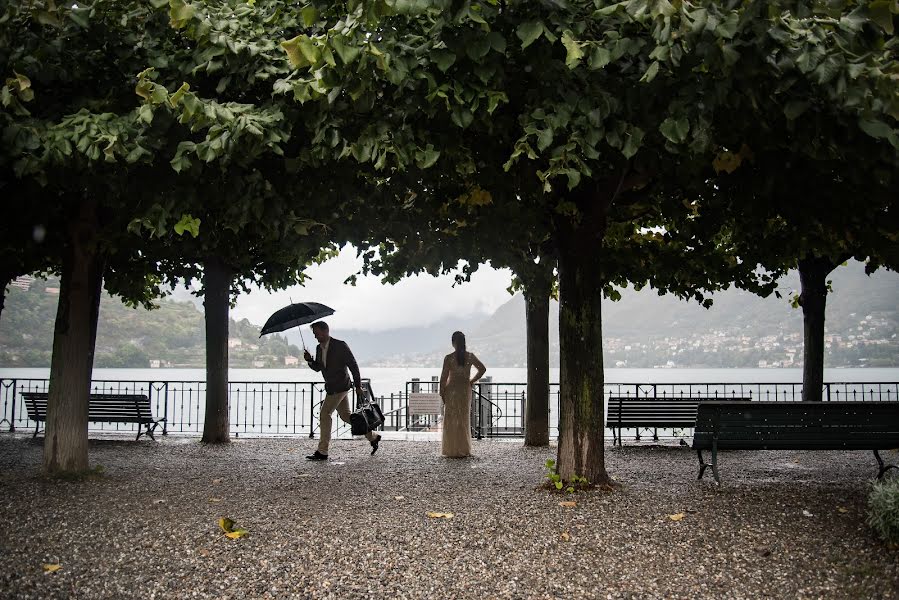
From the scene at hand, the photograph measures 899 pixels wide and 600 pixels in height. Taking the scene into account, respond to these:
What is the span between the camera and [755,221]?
8.56 metres

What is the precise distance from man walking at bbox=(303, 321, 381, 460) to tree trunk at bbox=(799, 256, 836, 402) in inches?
324

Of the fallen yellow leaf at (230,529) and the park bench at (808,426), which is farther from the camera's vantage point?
the park bench at (808,426)

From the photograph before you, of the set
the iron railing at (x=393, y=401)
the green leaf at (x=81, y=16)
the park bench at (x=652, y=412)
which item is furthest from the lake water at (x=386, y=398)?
the green leaf at (x=81, y=16)

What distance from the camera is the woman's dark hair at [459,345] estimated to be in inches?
417

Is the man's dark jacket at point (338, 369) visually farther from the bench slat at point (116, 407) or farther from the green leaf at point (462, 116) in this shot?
the green leaf at point (462, 116)

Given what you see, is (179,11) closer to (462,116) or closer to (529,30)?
(462,116)

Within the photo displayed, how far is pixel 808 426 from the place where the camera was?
7.54 meters

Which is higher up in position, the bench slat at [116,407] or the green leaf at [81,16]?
the green leaf at [81,16]

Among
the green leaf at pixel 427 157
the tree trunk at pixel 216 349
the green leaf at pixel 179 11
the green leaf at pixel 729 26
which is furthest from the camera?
the tree trunk at pixel 216 349

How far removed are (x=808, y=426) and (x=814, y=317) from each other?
6.07 meters

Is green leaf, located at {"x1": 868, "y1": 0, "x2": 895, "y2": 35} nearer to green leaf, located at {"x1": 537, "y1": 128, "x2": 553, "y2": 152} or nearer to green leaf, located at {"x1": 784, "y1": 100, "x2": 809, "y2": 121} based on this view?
green leaf, located at {"x1": 784, "y1": 100, "x2": 809, "y2": 121}

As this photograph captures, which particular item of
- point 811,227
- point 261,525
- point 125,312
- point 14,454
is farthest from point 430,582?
point 125,312

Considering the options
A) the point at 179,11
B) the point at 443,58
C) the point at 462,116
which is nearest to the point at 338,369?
the point at 462,116

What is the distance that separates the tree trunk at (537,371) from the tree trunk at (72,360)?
6.53 m
